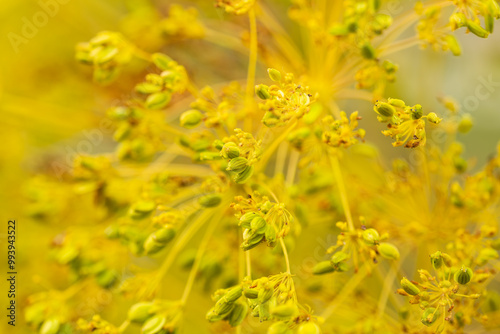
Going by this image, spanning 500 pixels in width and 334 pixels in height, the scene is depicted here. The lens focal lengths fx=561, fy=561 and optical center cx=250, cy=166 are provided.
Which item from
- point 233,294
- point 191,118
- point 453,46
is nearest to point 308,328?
point 233,294

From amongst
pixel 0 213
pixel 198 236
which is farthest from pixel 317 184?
pixel 0 213

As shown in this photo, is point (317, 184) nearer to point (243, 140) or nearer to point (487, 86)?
point (243, 140)

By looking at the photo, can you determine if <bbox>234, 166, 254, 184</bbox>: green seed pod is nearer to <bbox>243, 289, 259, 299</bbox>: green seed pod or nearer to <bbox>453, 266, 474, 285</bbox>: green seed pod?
<bbox>243, 289, 259, 299</bbox>: green seed pod

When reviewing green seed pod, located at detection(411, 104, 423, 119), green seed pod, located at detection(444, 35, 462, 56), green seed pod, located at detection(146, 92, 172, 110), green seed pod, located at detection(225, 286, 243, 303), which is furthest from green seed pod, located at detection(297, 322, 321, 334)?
green seed pod, located at detection(444, 35, 462, 56)

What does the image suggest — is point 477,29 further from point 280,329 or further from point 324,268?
point 280,329

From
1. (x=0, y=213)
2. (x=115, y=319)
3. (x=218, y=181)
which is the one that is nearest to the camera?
(x=218, y=181)

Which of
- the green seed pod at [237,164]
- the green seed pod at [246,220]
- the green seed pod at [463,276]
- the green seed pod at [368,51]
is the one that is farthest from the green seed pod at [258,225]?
the green seed pod at [368,51]
